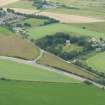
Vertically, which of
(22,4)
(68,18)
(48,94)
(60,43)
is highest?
(48,94)

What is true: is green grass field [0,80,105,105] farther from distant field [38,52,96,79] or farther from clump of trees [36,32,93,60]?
clump of trees [36,32,93,60]

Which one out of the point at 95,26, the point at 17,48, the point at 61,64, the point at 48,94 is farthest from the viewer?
the point at 95,26

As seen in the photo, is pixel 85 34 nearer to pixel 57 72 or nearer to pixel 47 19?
pixel 47 19

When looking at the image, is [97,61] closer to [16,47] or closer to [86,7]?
[16,47]

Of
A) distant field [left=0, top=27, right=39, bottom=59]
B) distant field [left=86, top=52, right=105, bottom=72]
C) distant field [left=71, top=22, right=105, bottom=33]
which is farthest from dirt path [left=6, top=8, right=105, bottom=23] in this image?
distant field [left=86, top=52, right=105, bottom=72]

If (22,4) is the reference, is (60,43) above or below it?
above

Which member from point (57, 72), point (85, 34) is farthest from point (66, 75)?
point (85, 34)

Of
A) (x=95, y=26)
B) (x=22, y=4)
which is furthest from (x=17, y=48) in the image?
(x=22, y=4)
